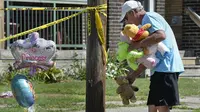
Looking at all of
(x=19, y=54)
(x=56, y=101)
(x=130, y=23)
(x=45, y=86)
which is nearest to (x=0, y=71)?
(x=45, y=86)

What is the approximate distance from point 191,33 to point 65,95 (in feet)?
24.7

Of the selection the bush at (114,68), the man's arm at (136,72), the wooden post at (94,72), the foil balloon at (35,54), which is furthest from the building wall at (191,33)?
the man's arm at (136,72)

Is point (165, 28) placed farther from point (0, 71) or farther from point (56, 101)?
point (0, 71)

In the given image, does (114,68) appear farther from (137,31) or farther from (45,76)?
(137,31)

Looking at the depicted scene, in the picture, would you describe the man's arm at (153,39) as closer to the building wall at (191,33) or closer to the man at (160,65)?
the man at (160,65)

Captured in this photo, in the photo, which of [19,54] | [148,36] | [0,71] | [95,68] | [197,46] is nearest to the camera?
[148,36]

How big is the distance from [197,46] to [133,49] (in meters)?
10.8

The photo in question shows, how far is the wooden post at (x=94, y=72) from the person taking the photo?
6234mm

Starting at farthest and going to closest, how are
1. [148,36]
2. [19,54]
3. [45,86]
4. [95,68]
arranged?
[45,86] → [19,54] → [95,68] → [148,36]

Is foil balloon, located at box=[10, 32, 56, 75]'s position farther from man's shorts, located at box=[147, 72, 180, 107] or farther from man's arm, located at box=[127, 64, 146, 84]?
man's shorts, located at box=[147, 72, 180, 107]

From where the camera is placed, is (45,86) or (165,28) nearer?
(165,28)

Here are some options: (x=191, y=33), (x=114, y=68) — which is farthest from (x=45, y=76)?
(x=191, y=33)

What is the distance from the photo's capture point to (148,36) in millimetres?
5473

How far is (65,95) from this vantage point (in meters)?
9.55
